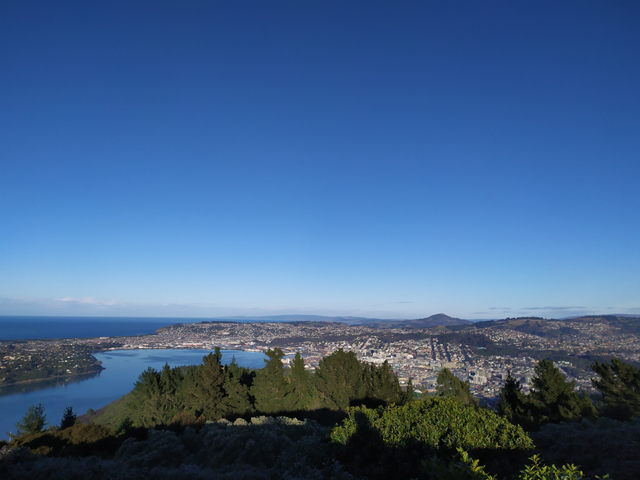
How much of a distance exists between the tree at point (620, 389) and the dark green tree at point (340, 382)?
14.5 m

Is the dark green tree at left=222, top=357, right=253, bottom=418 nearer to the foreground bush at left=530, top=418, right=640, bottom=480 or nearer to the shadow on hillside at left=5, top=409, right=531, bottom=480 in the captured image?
the shadow on hillside at left=5, top=409, right=531, bottom=480

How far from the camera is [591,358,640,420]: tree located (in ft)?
53.3

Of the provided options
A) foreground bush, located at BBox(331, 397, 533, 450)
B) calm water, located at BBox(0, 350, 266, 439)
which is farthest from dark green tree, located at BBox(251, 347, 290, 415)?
calm water, located at BBox(0, 350, 266, 439)

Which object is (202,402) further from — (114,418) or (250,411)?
(114,418)

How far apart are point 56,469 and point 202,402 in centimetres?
1379

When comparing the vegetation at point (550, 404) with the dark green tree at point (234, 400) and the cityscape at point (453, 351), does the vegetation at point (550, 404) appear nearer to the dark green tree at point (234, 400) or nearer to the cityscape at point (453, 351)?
the cityscape at point (453, 351)

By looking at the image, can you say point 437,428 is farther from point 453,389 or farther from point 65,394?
point 65,394

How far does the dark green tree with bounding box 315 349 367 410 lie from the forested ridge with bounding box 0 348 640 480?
0.23 feet

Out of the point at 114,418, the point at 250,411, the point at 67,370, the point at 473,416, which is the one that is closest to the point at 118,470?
the point at 473,416

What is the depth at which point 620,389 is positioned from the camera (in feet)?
55.7

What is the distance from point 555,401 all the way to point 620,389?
3571 mm

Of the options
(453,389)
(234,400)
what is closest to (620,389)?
(453,389)

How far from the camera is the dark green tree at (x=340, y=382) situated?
54.3 feet

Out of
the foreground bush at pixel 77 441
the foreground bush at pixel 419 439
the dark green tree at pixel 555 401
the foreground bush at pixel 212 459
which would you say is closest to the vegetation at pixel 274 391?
the foreground bush at pixel 212 459
